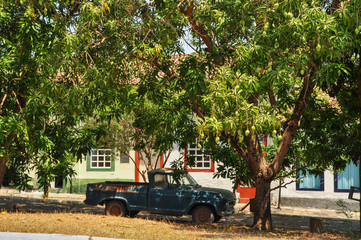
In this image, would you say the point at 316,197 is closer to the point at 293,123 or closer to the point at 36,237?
the point at 293,123

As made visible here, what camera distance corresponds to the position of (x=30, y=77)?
13.4 metres

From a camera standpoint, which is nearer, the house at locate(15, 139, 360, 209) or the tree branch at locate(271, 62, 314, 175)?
the tree branch at locate(271, 62, 314, 175)

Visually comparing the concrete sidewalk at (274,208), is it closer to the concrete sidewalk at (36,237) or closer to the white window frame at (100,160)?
the white window frame at (100,160)

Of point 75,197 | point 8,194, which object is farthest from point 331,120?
point 8,194

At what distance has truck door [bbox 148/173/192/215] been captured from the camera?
15.5 m

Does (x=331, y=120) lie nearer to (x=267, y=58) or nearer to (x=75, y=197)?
(x=267, y=58)

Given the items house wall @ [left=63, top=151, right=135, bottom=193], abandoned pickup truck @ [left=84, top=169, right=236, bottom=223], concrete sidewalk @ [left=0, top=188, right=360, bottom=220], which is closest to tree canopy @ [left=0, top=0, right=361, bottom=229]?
abandoned pickup truck @ [left=84, top=169, right=236, bottom=223]

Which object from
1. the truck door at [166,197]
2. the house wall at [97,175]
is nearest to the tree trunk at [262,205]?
the truck door at [166,197]

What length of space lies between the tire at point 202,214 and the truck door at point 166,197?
372 millimetres

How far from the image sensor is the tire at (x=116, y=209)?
16.0 m

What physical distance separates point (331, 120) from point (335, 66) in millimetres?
4969

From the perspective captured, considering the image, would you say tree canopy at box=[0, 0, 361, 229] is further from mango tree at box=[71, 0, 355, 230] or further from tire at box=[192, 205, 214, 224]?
tire at box=[192, 205, 214, 224]

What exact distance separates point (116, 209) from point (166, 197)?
1819 mm

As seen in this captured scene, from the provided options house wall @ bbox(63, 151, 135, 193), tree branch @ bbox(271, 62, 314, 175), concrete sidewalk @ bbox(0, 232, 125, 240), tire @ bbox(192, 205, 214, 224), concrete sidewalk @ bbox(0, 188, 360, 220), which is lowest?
concrete sidewalk @ bbox(0, 188, 360, 220)
